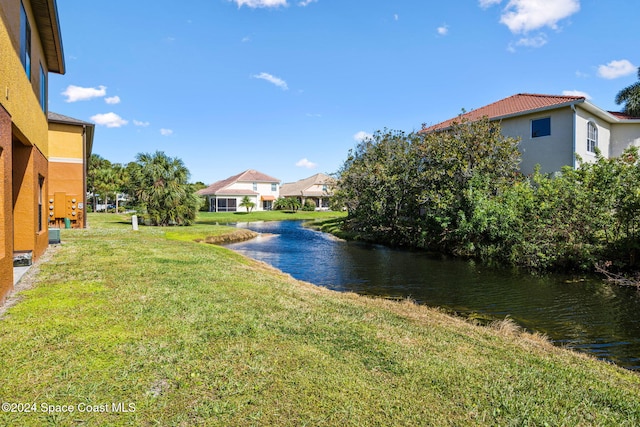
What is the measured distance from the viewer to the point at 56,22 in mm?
10359

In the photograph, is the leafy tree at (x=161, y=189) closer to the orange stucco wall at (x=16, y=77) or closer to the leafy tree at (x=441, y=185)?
the leafy tree at (x=441, y=185)

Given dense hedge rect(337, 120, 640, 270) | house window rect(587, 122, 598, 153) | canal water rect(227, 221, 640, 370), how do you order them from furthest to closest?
house window rect(587, 122, 598, 153), dense hedge rect(337, 120, 640, 270), canal water rect(227, 221, 640, 370)

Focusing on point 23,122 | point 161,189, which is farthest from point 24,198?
point 161,189

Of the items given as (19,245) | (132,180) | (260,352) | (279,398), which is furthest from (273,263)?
(132,180)

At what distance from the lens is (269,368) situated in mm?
4457

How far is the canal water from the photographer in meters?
8.45

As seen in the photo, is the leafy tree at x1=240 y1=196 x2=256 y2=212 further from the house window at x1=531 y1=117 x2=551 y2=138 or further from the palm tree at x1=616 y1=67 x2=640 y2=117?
the palm tree at x1=616 y1=67 x2=640 y2=117

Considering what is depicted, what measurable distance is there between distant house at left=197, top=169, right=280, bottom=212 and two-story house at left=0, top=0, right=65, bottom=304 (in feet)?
156

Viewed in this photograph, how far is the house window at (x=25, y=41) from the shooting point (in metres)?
8.31

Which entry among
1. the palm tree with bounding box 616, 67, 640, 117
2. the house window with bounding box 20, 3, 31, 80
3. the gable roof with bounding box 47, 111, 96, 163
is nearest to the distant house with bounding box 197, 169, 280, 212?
the gable roof with bounding box 47, 111, 96, 163

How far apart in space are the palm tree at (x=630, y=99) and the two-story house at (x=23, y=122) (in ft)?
123

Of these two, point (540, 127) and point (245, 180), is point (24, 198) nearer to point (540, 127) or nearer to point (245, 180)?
point (540, 127)

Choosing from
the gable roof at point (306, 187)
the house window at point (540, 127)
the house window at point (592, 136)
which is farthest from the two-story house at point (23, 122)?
the gable roof at point (306, 187)

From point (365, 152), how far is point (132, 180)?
64.9 feet
